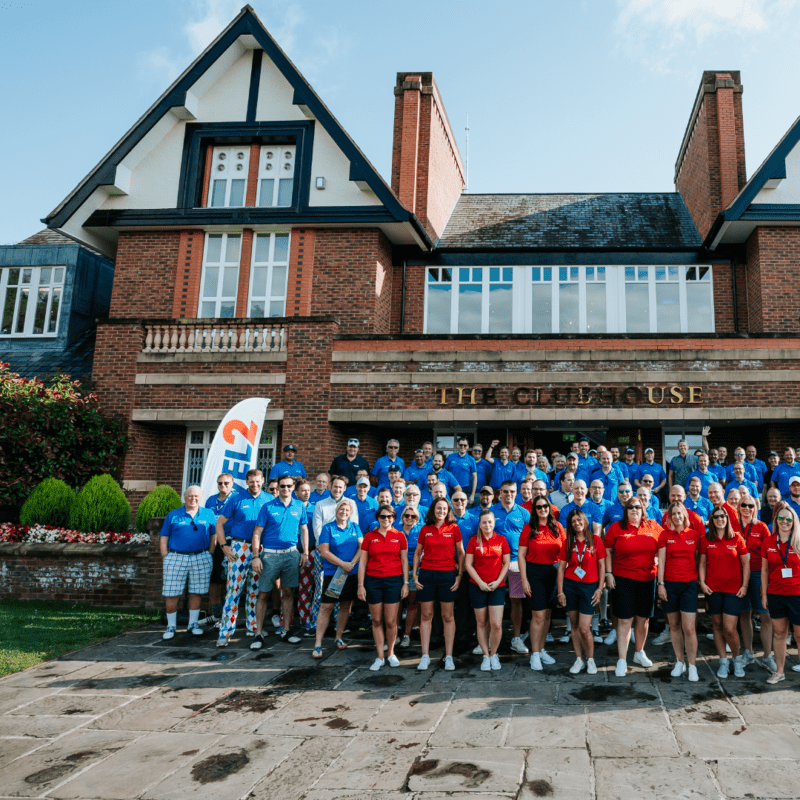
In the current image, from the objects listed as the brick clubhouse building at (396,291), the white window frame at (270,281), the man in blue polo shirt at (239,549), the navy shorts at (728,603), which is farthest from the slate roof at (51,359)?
the navy shorts at (728,603)

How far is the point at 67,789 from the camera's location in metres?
4.49

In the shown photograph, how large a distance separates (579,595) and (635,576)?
0.61 metres

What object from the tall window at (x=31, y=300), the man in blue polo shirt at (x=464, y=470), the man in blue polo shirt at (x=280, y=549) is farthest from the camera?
the tall window at (x=31, y=300)

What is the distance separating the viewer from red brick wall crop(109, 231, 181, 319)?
1609cm

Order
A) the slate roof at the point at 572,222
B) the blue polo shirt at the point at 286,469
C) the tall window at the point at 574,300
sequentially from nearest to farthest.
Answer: the blue polo shirt at the point at 286,469
the tall window at the point at 574,300
the slate roof at the point at 572,222

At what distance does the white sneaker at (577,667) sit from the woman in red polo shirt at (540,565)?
33 centimetres

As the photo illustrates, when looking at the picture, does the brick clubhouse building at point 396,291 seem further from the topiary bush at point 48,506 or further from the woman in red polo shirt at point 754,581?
the woman in red polo shirt at point 754,581

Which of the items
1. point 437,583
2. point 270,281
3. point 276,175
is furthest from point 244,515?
point 276,175

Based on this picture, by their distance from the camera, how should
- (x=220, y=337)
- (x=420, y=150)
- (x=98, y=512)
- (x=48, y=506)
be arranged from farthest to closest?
1. (x=420, y=150)
2. (x=220, y=337)
3. (x=48, y=506)
4. (x=98, y=512)

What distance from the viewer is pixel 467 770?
4578 mm

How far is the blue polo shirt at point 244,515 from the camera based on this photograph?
327 inches

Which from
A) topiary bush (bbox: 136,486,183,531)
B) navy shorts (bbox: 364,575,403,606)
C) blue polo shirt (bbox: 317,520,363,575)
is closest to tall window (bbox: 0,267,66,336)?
topiary bush (bbox: 136,486,183,531)

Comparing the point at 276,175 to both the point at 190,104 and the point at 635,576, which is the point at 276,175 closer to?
the point at 190,104

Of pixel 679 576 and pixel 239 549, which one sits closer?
pixel 679 576
